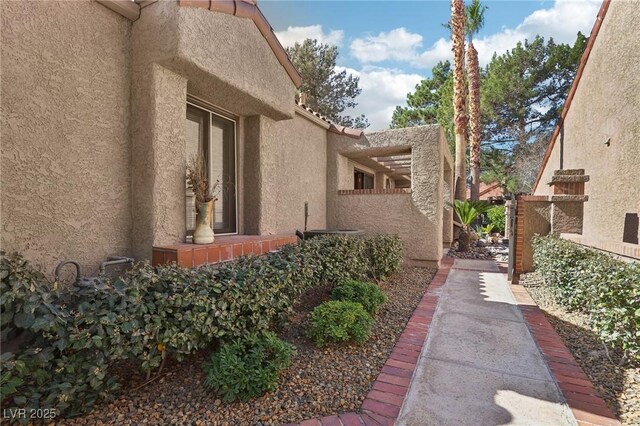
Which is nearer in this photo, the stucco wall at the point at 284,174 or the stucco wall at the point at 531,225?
the stucco wall at the point at 284,174

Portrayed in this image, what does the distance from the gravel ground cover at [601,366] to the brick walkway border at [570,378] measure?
0.10 m

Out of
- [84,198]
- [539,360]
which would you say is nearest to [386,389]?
[539,360]

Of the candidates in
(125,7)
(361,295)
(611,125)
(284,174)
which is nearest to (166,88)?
(125,7)

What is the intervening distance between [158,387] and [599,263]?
269 inches

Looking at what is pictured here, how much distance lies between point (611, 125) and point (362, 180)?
924cm

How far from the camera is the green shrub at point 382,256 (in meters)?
7.89

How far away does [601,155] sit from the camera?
24.3 feet

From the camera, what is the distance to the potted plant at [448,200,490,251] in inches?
534

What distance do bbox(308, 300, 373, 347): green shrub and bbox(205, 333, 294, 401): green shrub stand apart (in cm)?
93

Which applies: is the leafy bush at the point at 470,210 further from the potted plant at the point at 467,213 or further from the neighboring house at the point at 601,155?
the neighboring house at the point at 601,155

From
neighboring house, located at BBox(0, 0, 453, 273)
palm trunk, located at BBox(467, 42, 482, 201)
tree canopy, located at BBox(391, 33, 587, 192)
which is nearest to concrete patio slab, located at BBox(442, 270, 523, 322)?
neighboring house, located at BBox(0, 0, 453, 273)

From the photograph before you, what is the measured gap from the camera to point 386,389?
3.57m

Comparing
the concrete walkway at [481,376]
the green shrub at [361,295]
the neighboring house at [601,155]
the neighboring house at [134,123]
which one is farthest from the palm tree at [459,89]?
the green shrub at [361,295]

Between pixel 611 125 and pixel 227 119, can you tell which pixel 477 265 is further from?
pixel 227 119
